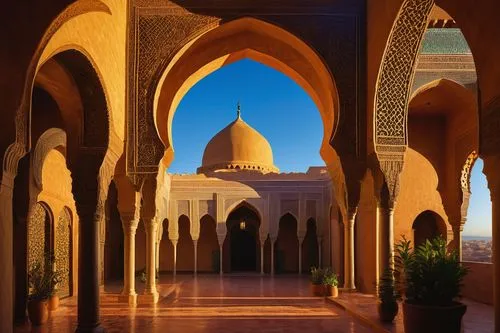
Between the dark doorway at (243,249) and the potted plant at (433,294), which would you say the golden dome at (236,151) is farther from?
the potted plant at (433,294)

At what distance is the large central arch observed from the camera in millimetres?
11250

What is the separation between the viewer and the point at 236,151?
2708 cm

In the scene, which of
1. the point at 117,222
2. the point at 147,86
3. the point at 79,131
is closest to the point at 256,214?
the point at 117,222

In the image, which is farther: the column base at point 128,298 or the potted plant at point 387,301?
the column base at point 128,298

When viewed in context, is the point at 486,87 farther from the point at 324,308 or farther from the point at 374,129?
the point at 324,308

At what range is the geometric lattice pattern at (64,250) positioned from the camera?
496 inches

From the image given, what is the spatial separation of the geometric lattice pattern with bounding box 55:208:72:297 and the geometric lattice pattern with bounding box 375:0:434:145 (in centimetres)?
700

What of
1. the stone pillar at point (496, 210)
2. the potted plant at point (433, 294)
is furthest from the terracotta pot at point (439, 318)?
the stone pillar at point (496, 210)

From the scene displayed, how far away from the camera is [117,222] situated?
70.3 feet

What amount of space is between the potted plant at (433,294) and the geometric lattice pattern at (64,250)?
8244 millimetres

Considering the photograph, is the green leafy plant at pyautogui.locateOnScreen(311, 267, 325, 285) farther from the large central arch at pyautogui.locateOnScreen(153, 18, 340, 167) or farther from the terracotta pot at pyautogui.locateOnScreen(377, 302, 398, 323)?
the terracotta pot at pyautogui.locateOnScreen(377, 302, 398, 323)

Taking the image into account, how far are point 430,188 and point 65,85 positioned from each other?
9.39m

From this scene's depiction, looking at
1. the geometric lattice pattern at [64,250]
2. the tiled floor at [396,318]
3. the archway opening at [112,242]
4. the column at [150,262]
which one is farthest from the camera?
the archway opening at [112,242]

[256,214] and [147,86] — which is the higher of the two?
[147,86]
